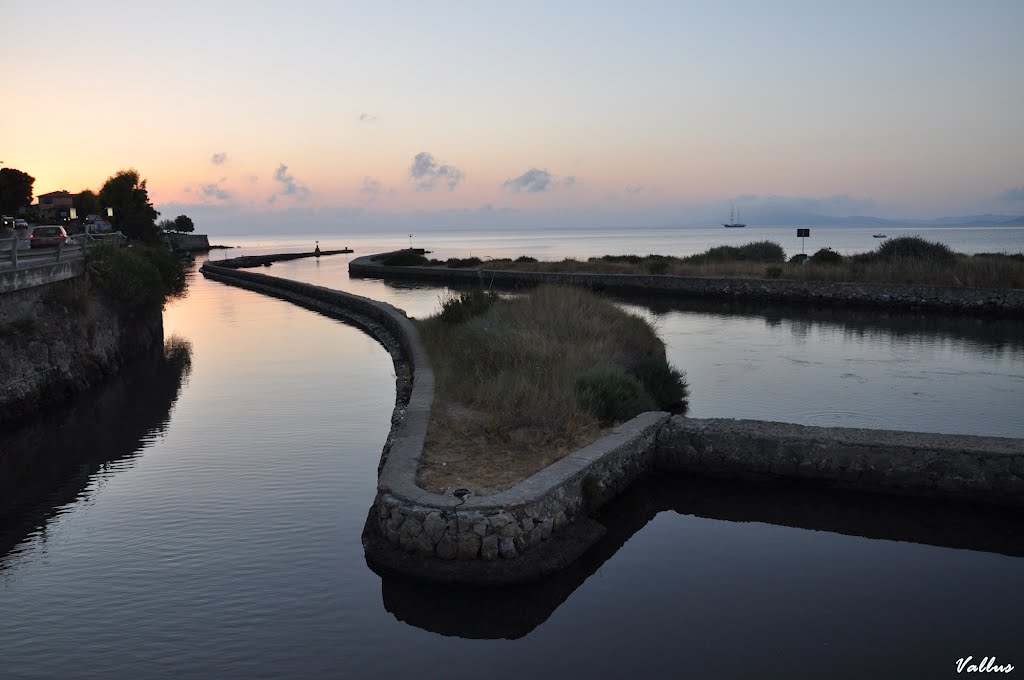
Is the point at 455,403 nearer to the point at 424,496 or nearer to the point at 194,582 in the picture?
the point at 424,496

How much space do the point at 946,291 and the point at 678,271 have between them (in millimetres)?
15092

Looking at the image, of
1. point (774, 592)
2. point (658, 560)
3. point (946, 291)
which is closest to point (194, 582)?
point (658, 560)

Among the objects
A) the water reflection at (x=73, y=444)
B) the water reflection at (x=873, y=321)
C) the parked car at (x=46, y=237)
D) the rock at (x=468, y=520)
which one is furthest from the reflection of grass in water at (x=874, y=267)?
the rock at (x=468, y=520)

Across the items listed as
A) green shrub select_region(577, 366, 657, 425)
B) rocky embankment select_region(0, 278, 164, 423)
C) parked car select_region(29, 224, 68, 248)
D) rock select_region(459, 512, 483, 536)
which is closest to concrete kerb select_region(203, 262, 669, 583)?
rock select_region(459, 512, 483, 536)

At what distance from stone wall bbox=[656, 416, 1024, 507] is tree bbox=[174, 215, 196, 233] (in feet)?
460

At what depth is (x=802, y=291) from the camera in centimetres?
3447

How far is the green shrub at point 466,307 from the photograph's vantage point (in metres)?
20.5

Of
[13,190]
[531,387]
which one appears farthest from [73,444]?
[13,190]

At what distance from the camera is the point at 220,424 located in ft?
A: 46.4

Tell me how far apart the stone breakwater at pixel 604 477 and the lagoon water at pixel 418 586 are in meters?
0.27

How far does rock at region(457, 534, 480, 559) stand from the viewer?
7113mm

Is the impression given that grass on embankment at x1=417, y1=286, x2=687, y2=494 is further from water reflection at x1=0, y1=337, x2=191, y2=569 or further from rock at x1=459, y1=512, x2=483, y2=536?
water reflection at x1=0, y1=337, x2=191, y2=569

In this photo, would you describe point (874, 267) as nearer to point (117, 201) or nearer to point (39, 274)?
point (39, 274)

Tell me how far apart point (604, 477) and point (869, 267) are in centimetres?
3151
